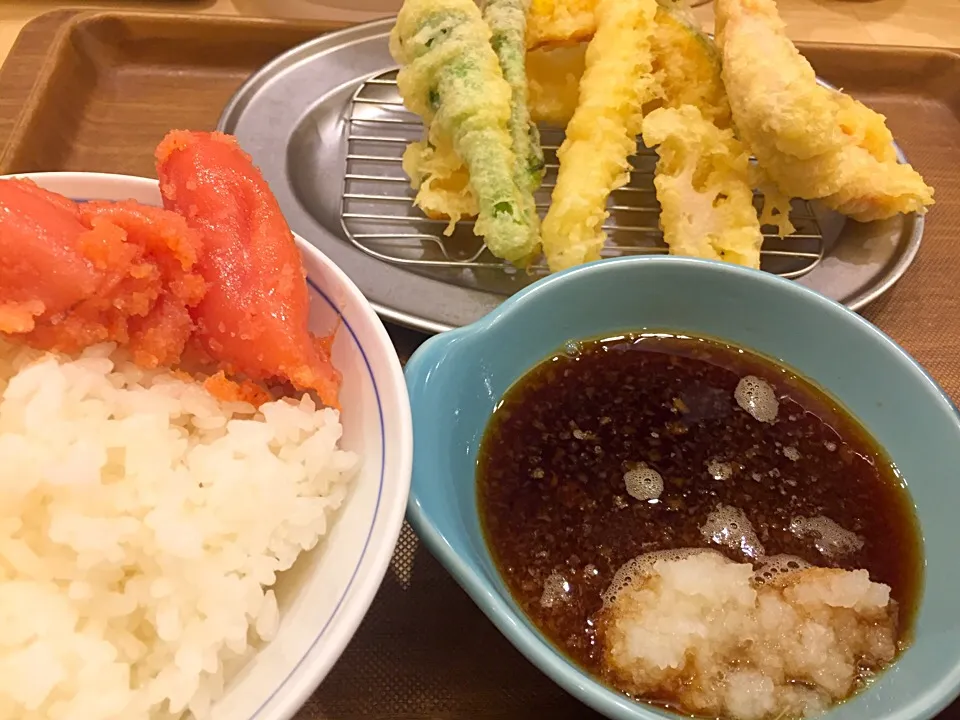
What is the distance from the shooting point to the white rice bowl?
30.2 inches

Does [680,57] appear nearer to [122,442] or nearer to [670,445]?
[670,445]

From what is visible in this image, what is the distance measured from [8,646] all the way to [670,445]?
3.40 ft

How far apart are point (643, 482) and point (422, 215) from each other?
37.4 inches

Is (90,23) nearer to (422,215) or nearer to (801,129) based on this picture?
(422,215)

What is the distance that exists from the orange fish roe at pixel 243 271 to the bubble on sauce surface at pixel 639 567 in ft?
1.76

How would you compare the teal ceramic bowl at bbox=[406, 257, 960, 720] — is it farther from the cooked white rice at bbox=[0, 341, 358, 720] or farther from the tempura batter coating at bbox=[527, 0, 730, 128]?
the tempura batter coating at bbox=[527, 0, 730, 128]

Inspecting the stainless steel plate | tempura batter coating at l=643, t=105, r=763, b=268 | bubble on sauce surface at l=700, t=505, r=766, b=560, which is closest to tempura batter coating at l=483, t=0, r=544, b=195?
Result: the stainless steel plate

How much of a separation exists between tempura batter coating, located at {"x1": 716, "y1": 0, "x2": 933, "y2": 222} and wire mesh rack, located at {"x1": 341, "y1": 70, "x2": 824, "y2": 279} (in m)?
0.16

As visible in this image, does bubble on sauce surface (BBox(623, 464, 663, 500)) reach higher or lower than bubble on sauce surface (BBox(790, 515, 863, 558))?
higher

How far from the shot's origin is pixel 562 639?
1.11m

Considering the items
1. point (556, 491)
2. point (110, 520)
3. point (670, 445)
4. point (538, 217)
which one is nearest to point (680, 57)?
point (538, 217)

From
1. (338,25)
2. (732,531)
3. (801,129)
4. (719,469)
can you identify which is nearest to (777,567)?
(732,531)

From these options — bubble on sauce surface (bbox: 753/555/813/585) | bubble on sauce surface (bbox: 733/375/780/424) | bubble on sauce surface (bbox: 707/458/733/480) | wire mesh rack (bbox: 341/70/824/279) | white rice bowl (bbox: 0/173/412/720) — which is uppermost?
white rice bowl (bbox: 0/173/412/720)

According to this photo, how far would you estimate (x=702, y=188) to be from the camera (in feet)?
6.02
